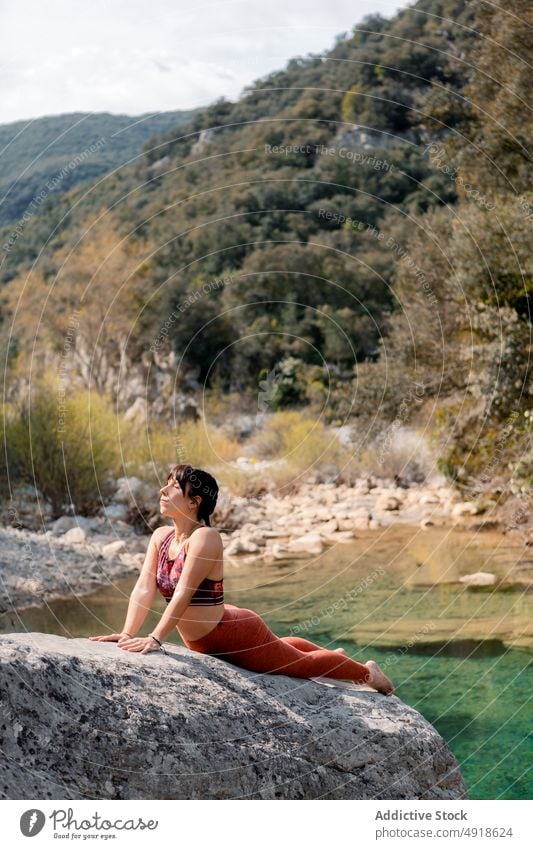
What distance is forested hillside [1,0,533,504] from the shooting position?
15.6 meters

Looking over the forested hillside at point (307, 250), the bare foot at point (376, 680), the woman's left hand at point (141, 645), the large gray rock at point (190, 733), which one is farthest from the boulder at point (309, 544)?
the woman's left hand at point (141, 645)

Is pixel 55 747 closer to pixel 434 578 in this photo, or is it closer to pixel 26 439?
pixel 434 578

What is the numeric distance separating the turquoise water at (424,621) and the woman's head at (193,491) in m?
2.70

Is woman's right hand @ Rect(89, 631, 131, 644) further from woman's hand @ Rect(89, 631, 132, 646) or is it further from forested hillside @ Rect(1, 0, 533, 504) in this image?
forested hillside @ Rect(1, 0, 533, 504)

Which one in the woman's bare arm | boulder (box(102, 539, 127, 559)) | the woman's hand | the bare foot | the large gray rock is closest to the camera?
the large gray rock

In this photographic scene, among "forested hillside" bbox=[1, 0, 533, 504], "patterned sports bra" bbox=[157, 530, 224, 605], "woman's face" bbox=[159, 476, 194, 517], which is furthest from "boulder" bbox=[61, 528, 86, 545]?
"woman's face" bbox=[159, 476, 194, 517]

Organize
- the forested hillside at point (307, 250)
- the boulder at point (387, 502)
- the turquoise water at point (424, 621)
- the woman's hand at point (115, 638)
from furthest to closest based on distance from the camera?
1. the forested hillside at point (307, 250)
2. the boulder at point (387, 502)
3. the turquoise water at point (424, 621)
4. the woman's hand at point (115, 638)

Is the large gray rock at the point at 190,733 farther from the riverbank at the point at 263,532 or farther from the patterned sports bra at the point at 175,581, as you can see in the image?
the riverbank at the point at 263,532

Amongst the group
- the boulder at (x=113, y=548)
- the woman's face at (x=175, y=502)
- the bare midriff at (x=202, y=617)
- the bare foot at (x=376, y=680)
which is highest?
the woman's face at (x=175, y=502)

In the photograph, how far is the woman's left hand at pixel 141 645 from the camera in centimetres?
362

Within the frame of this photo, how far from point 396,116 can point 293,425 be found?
28.0 ft

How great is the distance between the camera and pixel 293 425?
1889cm

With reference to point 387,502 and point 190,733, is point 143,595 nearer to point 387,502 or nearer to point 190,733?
point 190,733

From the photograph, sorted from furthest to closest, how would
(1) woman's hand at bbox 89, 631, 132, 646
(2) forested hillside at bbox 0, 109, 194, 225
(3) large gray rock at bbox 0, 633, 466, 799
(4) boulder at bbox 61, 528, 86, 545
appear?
(2) forested hillside at bbox 0, 109, 194, 225
(4) boulder at bbox 61, 528, 86, 545
(1) woman's hand at bbox 89, 631, 132, 646
(3) large gray rock at bbox 0, 633, 466, 799
